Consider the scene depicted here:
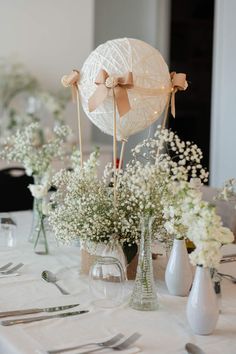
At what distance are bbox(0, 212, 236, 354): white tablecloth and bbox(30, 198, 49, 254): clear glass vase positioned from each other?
20 cm

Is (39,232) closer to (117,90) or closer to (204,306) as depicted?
(117,90)

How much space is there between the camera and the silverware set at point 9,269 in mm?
1988

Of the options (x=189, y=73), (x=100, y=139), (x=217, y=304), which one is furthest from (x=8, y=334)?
(x=189, y=73)

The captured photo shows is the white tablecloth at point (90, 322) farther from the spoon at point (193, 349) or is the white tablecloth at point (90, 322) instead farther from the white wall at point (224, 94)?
the white wall at point (224, 94)

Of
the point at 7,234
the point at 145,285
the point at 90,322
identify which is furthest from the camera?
the point at 7,234

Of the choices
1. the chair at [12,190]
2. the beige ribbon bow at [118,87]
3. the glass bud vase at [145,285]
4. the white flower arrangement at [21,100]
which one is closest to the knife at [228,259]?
the glass bud vase at [145,285]

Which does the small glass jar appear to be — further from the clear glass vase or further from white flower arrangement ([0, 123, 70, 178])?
white flower arrangement ([0, 123, 70, 178])

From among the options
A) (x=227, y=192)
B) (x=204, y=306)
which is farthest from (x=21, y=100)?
(x=204, y=306)

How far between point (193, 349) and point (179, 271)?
404mm

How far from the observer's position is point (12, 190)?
3.33 meters

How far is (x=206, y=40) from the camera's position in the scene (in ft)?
18.3

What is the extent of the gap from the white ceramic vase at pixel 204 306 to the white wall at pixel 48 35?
3105mm

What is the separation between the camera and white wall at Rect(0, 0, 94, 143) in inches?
169

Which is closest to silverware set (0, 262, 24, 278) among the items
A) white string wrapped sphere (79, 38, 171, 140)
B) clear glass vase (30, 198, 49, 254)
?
clear glass vase (30, 198, 49, 254)
